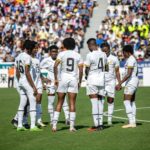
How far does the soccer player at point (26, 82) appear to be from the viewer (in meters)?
17.0

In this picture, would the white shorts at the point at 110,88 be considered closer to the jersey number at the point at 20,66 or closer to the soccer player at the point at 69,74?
the soccer player at the point at 69,74

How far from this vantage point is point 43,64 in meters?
19.0

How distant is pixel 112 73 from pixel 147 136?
3.76 m

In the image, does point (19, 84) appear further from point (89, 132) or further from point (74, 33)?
point (74, 33)

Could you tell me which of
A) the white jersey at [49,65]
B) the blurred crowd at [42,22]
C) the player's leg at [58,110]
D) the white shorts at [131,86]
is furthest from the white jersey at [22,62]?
the blurred crowd at [42,22]

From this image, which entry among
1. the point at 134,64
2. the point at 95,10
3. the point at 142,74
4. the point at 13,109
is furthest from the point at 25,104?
the point at 95,10

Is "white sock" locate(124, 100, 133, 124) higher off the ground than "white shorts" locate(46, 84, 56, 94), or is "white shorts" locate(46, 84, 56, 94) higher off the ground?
"white shorts" locate(46, 84, 56, 94)

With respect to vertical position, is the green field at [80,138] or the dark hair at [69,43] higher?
the dark hair at [69,43]

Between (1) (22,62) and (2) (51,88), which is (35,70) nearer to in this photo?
(1) (22,62)

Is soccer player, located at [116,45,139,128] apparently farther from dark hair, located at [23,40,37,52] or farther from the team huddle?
dark hair, located at [23,40,37,52]

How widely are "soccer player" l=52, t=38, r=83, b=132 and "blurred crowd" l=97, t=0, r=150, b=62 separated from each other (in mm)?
23859

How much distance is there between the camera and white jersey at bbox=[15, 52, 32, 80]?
55.7ft

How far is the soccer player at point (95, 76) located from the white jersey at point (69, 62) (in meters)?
0.37

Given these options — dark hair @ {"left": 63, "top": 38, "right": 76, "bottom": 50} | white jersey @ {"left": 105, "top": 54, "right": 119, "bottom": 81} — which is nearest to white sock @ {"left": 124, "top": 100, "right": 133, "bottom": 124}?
white jersey @ {"left": 105, "top": 54, "right": 119, "bottom": 81}
